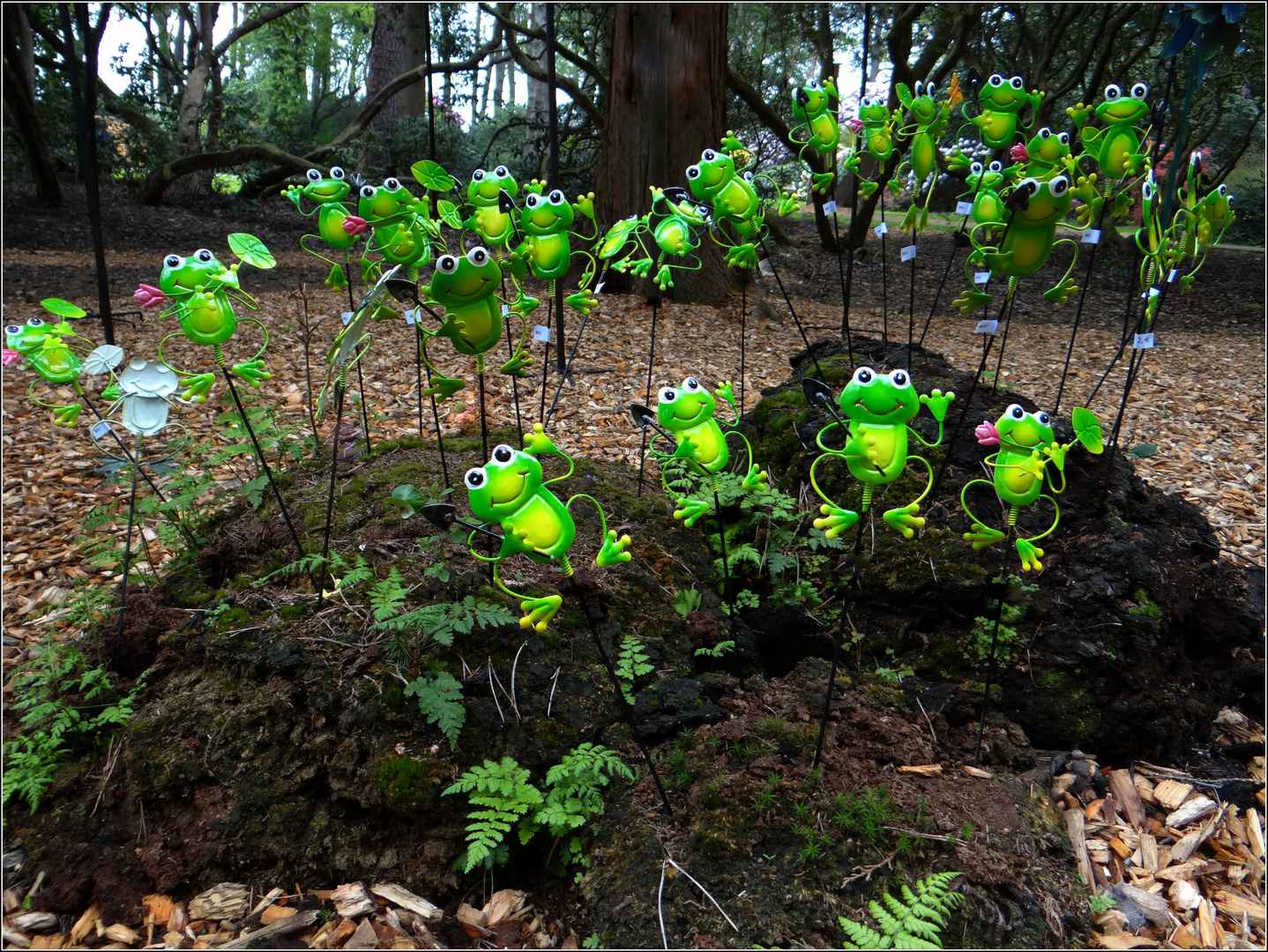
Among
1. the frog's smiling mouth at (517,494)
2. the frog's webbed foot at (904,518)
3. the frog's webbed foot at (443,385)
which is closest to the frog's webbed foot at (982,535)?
the frog's webbed foot at (904,518)

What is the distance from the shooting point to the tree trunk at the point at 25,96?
7.38 meters

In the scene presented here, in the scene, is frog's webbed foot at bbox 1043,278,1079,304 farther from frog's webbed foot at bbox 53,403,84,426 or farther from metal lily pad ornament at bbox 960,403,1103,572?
frog's webbed foot at bbox 53,403,84,426

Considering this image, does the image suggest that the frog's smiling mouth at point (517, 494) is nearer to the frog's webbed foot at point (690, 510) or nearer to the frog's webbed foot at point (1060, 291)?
the frog's webbed foot at point (690, 510)

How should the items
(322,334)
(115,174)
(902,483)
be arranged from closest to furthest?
(902,483)
(322,334)
(115,174)

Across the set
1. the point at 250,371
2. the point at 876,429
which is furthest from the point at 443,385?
the point at 876,429

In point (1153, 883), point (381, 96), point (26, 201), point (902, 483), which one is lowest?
point (1153, 883)

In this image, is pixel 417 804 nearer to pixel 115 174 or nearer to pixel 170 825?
pixel 170 825

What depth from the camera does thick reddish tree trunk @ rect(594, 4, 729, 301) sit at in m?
6.02

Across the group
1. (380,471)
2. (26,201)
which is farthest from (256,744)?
(26,201)

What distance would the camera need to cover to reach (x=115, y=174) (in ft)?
34.9

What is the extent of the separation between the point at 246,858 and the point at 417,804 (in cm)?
45

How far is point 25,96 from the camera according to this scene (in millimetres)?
7633

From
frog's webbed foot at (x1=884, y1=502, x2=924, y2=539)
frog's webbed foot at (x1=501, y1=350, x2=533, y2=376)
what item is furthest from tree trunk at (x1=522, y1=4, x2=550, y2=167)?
frog's webbed foot at (x1=884, y1=502, x2=924, y2=539)

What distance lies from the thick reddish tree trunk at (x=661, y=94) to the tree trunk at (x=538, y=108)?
2.98 feet
